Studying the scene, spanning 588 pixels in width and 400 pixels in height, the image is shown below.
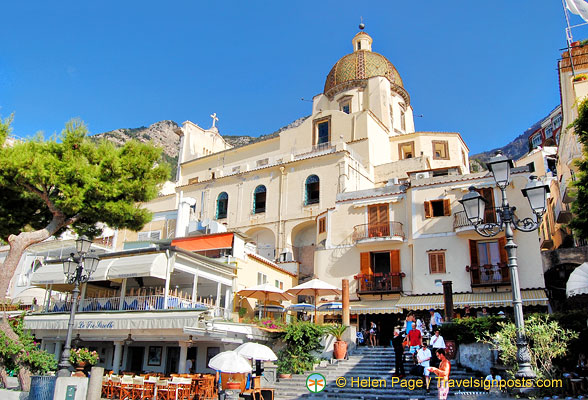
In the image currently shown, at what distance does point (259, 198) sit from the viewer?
34.2 meters

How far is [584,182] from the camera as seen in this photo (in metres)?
15.2

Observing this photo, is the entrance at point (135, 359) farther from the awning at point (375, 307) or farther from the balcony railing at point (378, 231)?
the balcony railing at point (378, 231)

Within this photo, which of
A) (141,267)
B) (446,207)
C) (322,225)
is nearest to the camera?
(141,267)

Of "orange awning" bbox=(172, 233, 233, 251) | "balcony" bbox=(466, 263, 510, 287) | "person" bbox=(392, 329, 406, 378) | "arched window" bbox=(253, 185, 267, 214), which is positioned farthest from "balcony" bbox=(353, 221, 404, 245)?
"person" bbox=(392, 329, 406, 378)

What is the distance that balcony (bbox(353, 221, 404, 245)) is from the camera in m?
24.2

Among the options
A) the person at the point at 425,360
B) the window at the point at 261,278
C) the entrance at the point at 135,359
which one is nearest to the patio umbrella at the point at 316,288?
the window at the point at 261,278

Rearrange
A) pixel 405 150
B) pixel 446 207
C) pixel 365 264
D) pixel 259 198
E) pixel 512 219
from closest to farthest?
pixel 512 219
pixel 446 207
pixel 365 264
pixel 259 198
pixel 405 150

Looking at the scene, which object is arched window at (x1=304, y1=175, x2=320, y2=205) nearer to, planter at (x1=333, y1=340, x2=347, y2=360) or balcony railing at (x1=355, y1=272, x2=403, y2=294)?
balcony railing at (x1=355, y1=272, x2=403, y2=294)

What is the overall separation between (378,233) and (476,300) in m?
6.01

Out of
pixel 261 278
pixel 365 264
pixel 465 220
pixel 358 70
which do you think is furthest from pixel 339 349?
pixel 358 70

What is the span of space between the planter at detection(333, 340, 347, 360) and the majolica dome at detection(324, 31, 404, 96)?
28.3 metres

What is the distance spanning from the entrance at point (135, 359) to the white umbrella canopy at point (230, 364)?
9.08 meters

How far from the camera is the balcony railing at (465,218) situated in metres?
22.2

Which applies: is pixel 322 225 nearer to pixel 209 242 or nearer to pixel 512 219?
pixel 209 242
